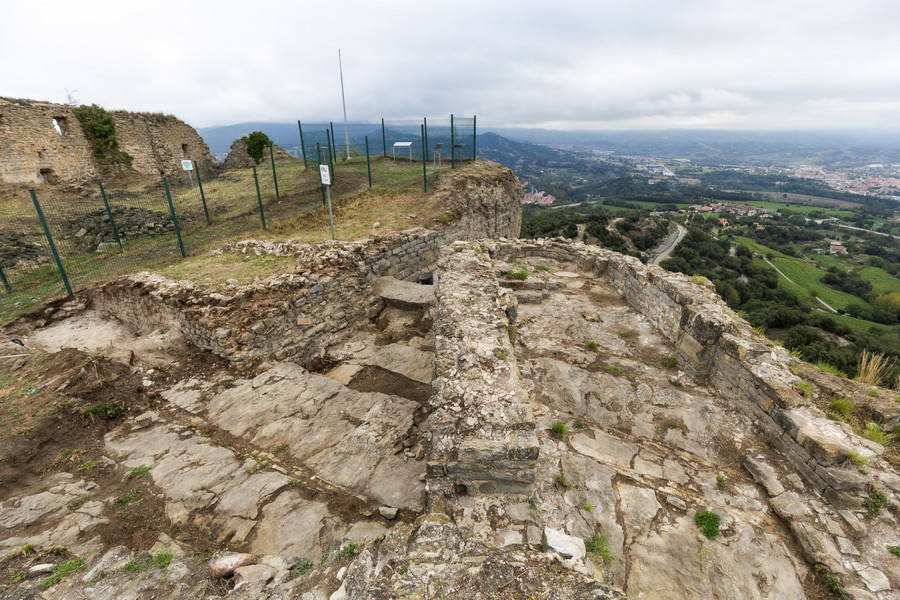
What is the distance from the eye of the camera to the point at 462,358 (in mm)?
4969

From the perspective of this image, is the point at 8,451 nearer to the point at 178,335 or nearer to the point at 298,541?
the point at 178,335

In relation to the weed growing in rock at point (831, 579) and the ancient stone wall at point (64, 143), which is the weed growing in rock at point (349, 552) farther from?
the ancient stone wall at point (64, 143)

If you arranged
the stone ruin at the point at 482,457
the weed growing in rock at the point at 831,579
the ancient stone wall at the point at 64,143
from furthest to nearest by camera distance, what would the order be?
the ancient stone wall at the point at 64,143 < the weed growing in rock at the point at 831,579 < the stone ruin at the point at 482,457

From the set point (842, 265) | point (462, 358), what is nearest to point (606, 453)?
point (462, 358)

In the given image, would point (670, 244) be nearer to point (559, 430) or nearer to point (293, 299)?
point (559, 430)

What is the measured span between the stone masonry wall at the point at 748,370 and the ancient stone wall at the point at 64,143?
26806mm

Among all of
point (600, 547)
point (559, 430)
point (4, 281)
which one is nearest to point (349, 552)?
point (600, 547)

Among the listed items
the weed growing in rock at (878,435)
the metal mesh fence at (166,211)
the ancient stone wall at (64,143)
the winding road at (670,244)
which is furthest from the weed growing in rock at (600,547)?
the winding road at (670,244)

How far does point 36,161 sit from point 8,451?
20.8 m

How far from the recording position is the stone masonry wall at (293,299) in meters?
7.64

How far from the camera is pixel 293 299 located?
829 centimetres

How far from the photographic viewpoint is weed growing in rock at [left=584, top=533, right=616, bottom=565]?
3.67m

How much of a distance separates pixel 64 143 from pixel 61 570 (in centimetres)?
2477

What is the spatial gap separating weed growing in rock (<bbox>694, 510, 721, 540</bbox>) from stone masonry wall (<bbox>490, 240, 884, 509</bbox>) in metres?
1.39
